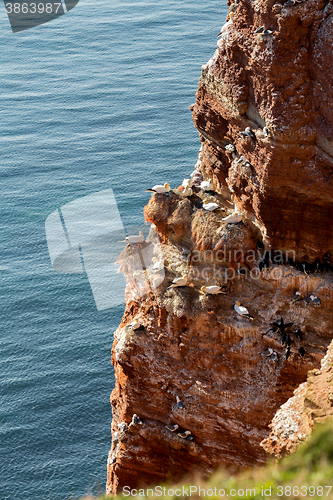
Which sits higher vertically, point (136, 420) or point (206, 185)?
point (206, 185)

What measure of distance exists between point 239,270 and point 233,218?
2.19 metres

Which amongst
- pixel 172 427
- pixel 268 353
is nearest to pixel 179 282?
pixel 268 353

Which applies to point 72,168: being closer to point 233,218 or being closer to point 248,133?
point 233,218

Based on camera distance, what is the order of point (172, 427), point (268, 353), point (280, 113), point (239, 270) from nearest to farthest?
point (280, 113) < point (268, 353) < point (239, 270) < point (172, 427)

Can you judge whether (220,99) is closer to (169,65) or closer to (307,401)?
(307,401)

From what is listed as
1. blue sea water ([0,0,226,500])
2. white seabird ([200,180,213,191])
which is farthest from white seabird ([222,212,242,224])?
blue sea water ([0,0,226,500])

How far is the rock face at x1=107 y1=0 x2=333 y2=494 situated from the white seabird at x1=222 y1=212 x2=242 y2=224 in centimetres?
6

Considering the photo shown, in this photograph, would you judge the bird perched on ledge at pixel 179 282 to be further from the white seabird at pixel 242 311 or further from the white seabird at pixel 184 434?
the white seabird at pixel 184 434

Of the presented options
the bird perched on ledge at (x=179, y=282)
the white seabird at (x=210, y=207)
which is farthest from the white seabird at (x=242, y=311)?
the white seabird at (x=210, y=207)

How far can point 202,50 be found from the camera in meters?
95.8

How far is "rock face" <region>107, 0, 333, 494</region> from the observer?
23.0m

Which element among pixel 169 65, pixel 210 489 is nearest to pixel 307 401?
pixel 210 489

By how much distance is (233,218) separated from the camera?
2672 cm

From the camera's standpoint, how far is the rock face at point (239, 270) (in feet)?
75.4
